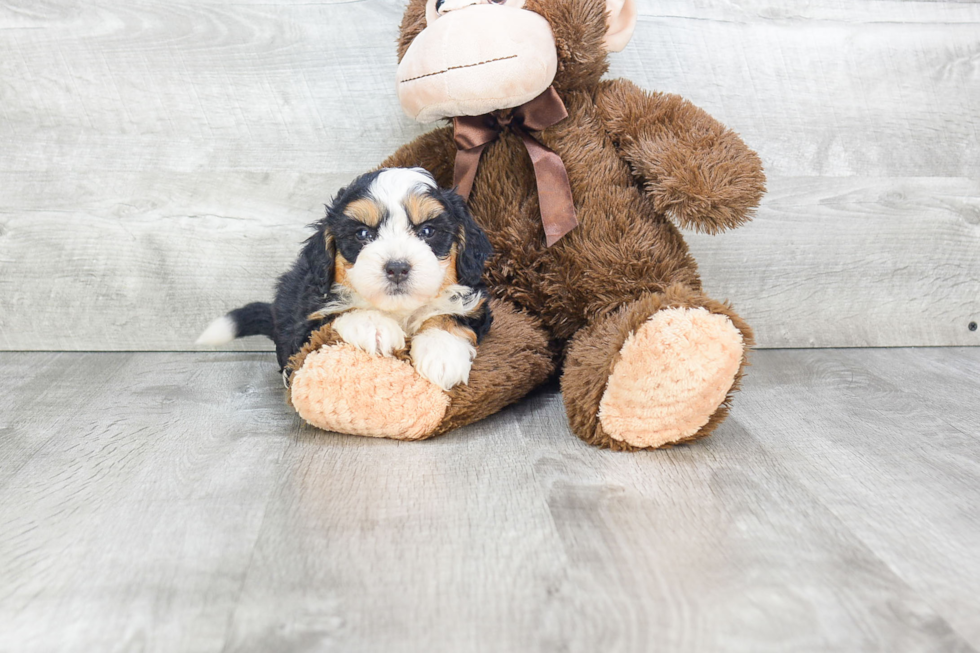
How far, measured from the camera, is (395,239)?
4.80ft

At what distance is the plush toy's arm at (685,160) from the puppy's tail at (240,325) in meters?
0.97

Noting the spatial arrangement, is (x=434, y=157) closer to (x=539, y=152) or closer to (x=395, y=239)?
(x=539, y=152)

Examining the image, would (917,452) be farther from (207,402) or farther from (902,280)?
(207,402)

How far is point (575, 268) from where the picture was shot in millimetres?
1765

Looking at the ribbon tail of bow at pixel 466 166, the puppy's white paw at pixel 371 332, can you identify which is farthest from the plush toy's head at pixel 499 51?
the puppy's white paw at pixel 371 332

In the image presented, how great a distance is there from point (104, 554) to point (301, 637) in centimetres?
38

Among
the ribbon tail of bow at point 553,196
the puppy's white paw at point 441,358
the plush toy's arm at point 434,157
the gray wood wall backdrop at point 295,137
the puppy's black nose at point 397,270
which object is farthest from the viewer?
the gray wood wall backdrop at point 295,137

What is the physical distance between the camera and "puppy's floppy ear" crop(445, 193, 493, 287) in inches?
60.9

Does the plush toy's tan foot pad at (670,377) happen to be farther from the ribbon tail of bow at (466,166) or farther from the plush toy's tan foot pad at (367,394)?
the ribbon tail of bow at (466,166)

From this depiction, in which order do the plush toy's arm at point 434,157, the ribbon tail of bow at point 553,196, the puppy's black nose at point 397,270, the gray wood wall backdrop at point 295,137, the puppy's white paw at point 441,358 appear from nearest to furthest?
the puppy's black nose at point 397,270
the puppy's white paw at point 441,358
the ribbon tail of bow at point 553,196
the plush toy's arm at point 434,157
the gray wood wall backdrop at point 295,137

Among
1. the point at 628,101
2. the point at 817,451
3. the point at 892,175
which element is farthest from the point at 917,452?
the point at 892,175

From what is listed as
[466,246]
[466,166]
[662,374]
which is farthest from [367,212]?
[662,374]

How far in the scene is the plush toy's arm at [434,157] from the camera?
1.91 m

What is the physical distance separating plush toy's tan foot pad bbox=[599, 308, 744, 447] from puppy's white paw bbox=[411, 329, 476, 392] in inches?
11.1
